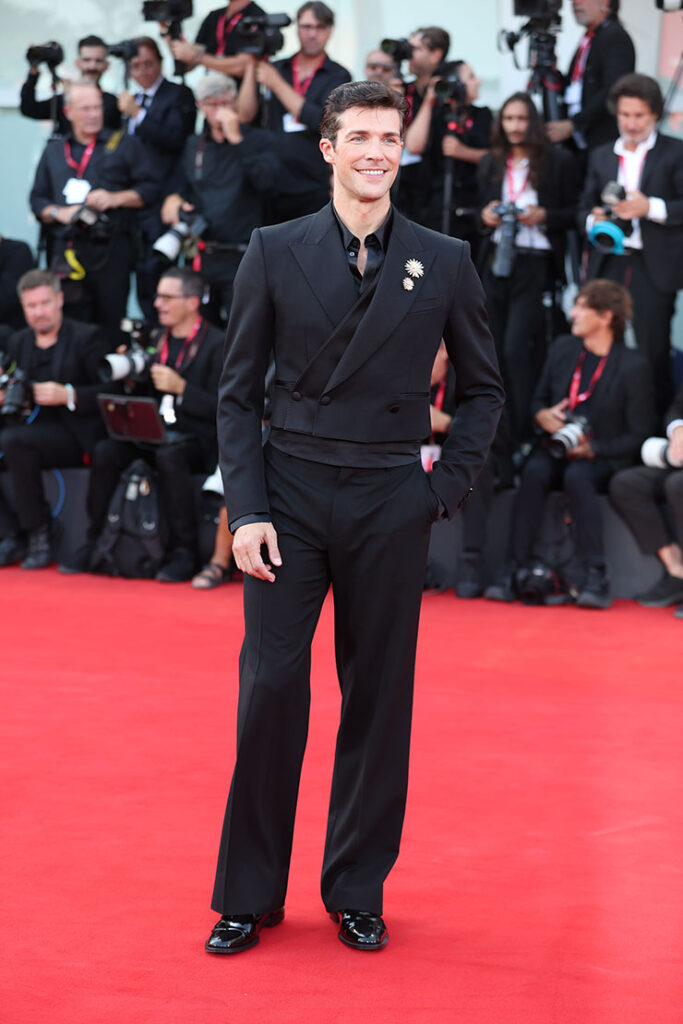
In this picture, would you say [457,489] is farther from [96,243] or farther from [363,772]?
[96,243]

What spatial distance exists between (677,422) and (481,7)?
3.90 meters

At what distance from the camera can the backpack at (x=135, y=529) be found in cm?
657

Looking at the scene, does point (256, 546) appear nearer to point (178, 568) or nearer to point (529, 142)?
point (178, 568)

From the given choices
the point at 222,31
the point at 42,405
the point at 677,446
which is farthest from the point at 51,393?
the point at 677,446

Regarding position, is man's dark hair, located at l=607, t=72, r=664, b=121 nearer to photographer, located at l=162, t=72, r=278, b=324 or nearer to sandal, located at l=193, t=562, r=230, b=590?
photographer, located at l=162, t=72, r=278, b=324

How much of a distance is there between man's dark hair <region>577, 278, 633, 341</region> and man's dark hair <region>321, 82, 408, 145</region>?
388 cm

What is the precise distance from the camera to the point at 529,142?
20.8ft

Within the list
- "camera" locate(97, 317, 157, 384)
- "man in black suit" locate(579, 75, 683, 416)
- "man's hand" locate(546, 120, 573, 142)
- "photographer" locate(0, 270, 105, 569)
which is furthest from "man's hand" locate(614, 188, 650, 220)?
"photographer" locate(0, 270, 105, 569)

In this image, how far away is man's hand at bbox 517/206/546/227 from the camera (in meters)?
6.27

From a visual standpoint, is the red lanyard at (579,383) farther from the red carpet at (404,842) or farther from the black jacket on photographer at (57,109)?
the black jacket on photographer at (57,109)

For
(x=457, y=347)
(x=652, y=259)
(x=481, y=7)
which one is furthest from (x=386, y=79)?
(x=457, y=347)

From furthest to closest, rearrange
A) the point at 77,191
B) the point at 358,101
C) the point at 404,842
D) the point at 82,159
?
the point at 82,159, the point at 77,191, the point at 404,842, the point at 358,101

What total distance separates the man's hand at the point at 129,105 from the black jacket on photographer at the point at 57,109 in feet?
0.50

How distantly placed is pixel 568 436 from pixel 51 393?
2.47 m
